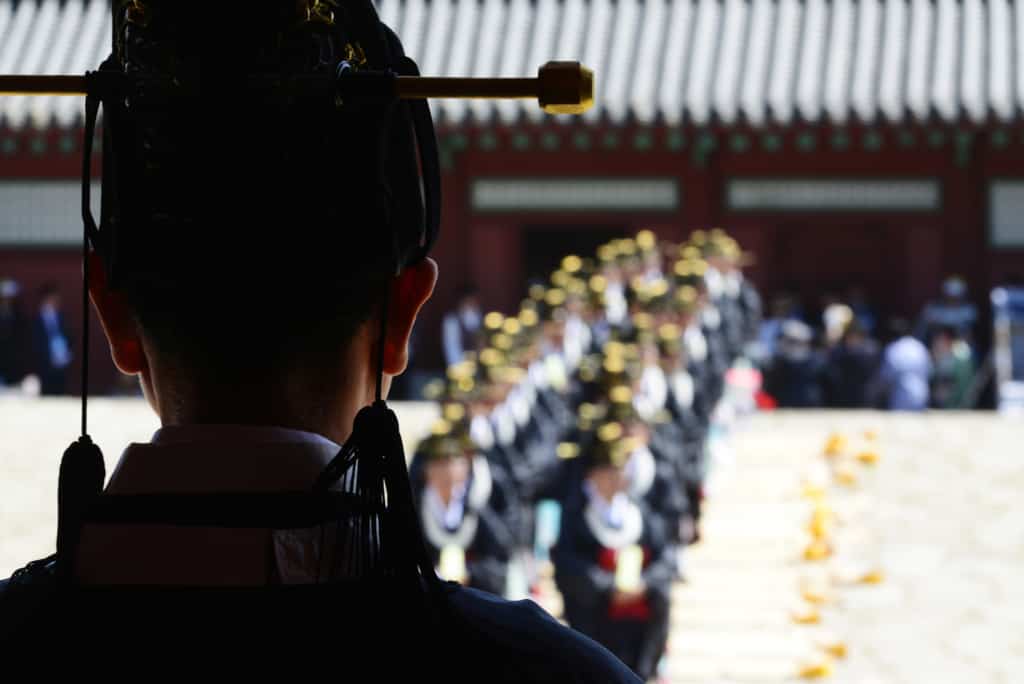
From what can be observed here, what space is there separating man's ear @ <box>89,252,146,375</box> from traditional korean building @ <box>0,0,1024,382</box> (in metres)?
16.7

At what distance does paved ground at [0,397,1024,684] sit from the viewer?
9.90 meters

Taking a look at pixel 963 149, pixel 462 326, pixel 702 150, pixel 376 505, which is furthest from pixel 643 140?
pixel 376 505

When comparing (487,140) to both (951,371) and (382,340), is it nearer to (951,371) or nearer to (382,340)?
(951,371)

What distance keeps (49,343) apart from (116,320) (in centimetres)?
1691

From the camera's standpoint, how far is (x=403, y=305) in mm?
1494

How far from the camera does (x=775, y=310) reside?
1767 cm

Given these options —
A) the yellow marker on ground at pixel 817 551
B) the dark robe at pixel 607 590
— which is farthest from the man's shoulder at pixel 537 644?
the yellow marker on ground at pixel 817 551

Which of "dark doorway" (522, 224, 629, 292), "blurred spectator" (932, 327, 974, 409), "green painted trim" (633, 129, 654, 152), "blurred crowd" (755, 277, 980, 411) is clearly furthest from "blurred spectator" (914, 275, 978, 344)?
"dark doorway" (522, 224, 629, 292)

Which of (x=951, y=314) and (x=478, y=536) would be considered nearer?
(x=478, y=536)

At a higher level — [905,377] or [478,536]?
[905,377]

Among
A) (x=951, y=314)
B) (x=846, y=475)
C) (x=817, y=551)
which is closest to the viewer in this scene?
(x=817, y=551)

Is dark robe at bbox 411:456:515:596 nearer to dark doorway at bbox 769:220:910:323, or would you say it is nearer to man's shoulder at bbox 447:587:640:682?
man's shoulder at bbox 447:587:640:682

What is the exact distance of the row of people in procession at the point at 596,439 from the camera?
29.5ft

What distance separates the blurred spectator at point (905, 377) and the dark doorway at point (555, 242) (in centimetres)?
379
